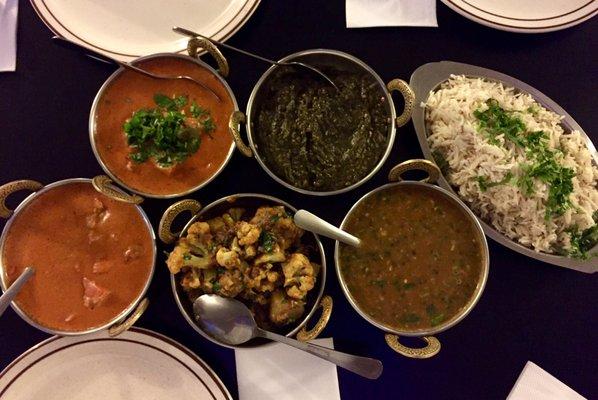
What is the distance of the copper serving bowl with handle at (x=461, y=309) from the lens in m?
1.79

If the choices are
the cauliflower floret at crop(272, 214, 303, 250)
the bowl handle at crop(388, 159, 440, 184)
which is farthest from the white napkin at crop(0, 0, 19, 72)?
the bowl handle at crop(388, 159, 440, 184)

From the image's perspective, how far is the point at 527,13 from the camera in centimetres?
213

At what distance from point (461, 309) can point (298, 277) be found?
0.70 metres

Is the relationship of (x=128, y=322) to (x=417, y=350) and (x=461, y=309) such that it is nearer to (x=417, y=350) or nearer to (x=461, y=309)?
(x=417, y=350)

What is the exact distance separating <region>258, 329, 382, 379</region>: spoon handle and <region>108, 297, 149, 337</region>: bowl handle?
481mm

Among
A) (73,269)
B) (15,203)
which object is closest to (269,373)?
(73,269)

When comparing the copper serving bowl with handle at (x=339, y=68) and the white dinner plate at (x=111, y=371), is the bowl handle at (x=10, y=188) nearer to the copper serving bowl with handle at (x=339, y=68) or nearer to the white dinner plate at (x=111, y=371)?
the white dinner plate at (x=111, y=371)

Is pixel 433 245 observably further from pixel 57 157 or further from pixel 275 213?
pixel 57 157

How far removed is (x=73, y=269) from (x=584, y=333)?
7.46ft

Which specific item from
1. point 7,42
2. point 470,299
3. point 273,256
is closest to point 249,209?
point 273,256

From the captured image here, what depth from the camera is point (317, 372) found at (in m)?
1.94

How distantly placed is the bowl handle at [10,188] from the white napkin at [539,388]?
2.24 metres

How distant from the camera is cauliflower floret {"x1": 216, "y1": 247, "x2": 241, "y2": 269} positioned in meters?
1.69

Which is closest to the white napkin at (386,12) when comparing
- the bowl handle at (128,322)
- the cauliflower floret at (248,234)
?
the cauliflower floret at (248,234)
